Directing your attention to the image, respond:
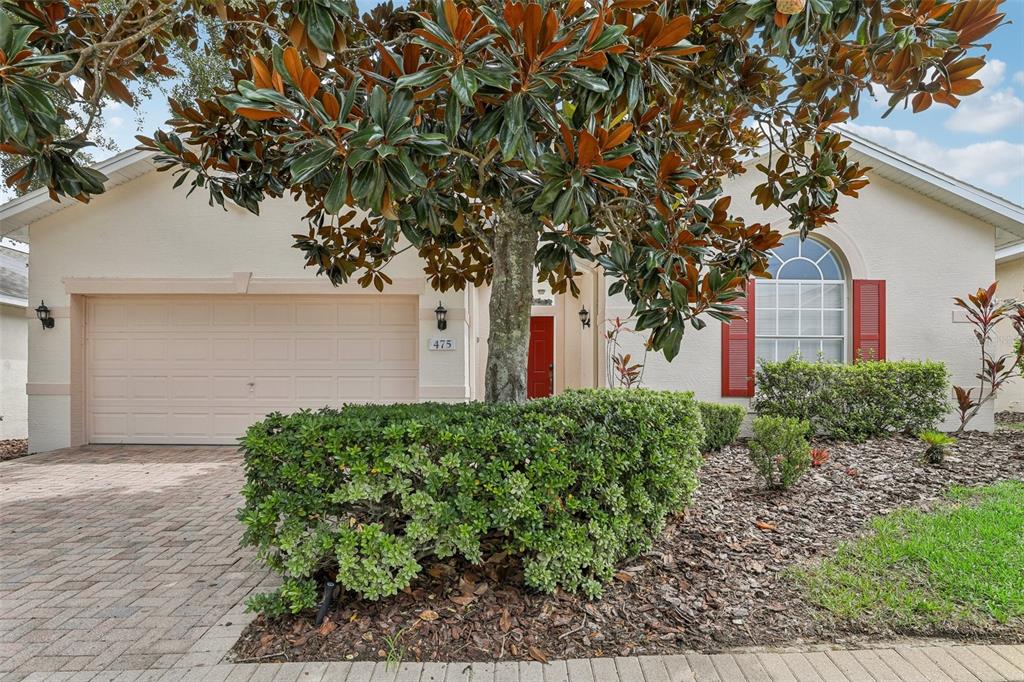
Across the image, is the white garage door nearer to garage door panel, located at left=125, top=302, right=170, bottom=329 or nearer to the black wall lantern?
garage door panel, located at left=125, top=302, right=170, bottom=329

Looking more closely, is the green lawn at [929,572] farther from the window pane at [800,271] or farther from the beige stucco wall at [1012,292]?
the beige stucco wall at [1012,292]

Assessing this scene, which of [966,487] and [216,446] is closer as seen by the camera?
[966,487]

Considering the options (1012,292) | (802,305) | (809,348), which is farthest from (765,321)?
(1012,292)

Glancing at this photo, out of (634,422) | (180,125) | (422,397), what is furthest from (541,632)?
(422,397)

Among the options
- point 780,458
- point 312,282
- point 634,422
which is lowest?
point 780,458

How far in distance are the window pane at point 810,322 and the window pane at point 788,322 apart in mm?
64

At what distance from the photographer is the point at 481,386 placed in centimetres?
989

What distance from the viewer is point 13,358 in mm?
9328

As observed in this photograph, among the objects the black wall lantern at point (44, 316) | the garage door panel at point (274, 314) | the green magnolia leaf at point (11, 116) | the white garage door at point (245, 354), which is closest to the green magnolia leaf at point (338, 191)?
the green magnolia leaf at point (11, 116)

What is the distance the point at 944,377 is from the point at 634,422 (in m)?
6.28

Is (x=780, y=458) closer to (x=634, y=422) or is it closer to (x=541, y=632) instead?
(x=634, y=422)

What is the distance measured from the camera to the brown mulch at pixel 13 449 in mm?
7816

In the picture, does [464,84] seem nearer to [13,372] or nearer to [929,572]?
[929,572]

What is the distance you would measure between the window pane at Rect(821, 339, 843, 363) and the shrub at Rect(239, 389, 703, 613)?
6355 millimetres
